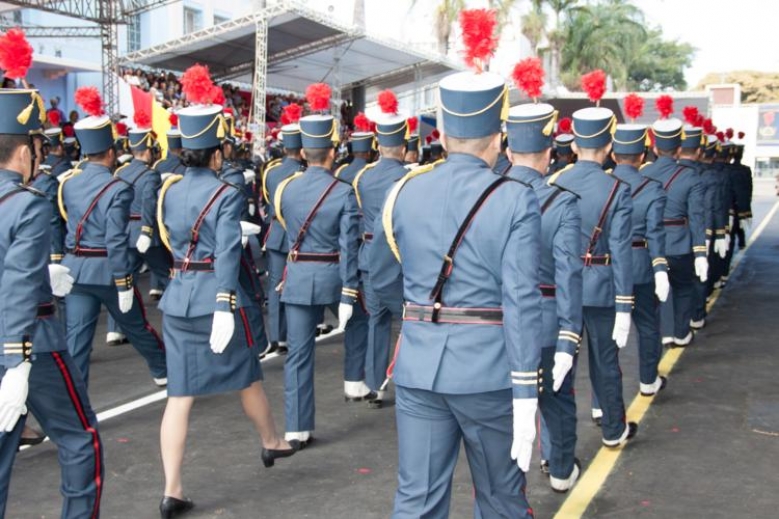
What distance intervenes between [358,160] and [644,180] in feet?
11.8

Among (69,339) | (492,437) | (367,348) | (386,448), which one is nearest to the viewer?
(492,437)

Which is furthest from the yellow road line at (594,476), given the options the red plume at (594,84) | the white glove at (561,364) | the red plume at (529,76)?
the red plume at (594,84)

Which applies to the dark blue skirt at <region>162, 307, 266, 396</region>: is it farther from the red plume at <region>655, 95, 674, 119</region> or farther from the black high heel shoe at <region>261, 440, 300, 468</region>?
the red plume at <region>655, 95, 674, 119</region>

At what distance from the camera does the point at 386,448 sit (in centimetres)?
628

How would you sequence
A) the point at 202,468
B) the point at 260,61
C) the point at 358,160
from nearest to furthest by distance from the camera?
the point at 202,468
the point at 358,160
the point at 260,61

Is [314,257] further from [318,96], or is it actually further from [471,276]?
[471,276]

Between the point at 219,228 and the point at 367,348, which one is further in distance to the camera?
the point at 367,348

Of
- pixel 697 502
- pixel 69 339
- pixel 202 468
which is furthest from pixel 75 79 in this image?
pixel 697 502

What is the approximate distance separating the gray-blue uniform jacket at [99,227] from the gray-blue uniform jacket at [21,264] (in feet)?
9.54

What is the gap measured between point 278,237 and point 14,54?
17.1 ft

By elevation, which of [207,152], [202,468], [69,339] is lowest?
[202,468]

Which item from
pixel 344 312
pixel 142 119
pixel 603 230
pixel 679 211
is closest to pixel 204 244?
pixel 344 312

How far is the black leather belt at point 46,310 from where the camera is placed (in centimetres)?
418

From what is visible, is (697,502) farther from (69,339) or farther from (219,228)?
(69,339)
